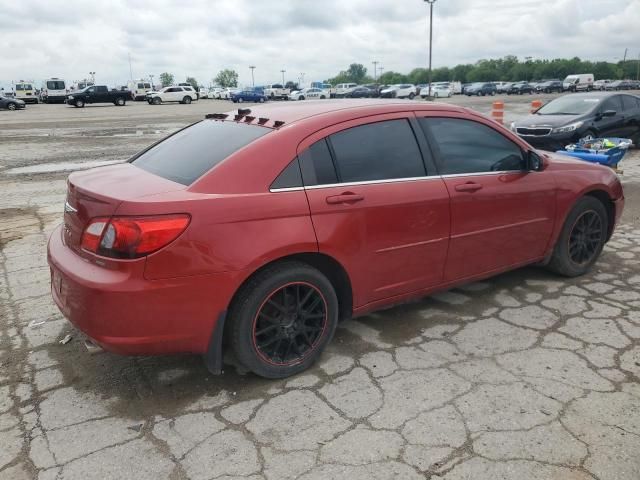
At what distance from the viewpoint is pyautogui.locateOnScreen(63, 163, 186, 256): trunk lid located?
2730mm

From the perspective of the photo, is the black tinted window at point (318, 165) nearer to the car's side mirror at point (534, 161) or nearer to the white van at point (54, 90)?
the car's side mirror at point (534, 161)

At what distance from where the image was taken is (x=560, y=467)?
236cm

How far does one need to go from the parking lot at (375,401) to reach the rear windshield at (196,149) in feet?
4.01

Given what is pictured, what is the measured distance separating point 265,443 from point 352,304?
42.9 inches

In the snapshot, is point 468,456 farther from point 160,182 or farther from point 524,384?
point 160,182

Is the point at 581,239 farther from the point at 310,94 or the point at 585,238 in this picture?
the point at 310,94

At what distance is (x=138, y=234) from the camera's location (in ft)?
8.49

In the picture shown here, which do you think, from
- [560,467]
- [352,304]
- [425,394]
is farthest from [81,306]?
[560,467]

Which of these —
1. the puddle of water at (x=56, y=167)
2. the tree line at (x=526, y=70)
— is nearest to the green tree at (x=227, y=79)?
the tree line at (x=526, y=70)

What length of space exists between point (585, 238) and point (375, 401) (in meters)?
2.88

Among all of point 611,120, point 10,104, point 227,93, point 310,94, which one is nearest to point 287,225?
point 611,120

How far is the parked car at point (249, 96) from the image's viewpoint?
54.6 metres

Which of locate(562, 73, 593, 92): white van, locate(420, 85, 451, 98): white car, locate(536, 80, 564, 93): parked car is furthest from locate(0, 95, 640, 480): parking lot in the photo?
locate(562, 73, 593, 92): white van

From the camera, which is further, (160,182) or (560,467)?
(160,182)
